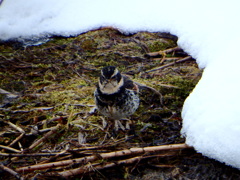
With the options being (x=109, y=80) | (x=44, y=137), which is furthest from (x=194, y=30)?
(x=44, y=137)

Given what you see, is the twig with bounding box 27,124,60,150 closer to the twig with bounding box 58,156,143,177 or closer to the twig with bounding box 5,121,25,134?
the twig with bounding box 5,121,25,134

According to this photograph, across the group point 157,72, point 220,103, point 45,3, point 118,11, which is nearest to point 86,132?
point 220,103

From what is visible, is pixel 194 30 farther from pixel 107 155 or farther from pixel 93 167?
pixel 93 167

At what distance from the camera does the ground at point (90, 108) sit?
105 inches

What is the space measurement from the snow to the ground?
145 millimetres

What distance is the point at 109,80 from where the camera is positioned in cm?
350

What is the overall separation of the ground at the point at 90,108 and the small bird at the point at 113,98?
0.58ft

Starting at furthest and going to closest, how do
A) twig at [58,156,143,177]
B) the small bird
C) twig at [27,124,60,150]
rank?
1. the small bird
2. twig at [27,124,60,150]
3. twig at [58,156,143,177]

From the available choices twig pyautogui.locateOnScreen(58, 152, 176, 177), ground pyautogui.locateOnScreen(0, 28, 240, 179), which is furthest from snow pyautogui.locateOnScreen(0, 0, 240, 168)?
twig pyautogui.locateOnScreen(58, 152, 176, 177)

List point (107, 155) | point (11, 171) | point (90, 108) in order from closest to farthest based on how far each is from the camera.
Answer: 1. point (11, 171)
2. point (107, 155)
3. point (90, 108)

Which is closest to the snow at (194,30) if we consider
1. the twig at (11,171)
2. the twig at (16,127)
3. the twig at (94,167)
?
the twig at (94,167)

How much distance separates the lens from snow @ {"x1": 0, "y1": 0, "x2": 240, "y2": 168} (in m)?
2.73

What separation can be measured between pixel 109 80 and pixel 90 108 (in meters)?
0.50

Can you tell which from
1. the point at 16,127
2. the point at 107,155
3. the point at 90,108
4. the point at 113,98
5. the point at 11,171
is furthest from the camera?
the point at 90,108
